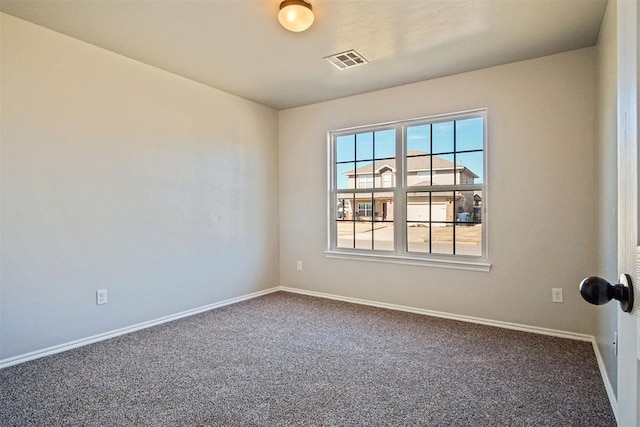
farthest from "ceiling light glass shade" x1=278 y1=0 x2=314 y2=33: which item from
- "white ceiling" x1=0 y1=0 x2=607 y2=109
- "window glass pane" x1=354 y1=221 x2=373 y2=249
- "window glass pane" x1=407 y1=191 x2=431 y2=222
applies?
"window glass pane" x1=354 y1=221 x2=373 y2=249

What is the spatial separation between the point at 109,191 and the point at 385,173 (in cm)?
277

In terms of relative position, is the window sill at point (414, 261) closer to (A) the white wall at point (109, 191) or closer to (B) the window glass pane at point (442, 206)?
(B) the window glass pane at point (442, 206)

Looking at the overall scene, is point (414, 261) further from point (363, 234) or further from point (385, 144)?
point (385, 144)

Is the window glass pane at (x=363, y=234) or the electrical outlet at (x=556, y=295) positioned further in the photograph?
the window glass pane at (x=363, y=234)

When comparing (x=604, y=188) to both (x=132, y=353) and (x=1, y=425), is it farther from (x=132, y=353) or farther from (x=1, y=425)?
(x=1, y=425)

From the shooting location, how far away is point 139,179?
3303 mm

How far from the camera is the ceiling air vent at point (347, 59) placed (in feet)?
10.2

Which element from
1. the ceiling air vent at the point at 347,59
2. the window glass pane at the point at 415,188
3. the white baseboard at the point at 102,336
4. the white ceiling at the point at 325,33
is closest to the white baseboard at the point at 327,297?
the white baseboard at the point at 102,336

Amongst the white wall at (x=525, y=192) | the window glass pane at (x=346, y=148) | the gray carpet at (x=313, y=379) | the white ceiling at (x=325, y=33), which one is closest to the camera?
the gray carpet at (x=313, y=379)

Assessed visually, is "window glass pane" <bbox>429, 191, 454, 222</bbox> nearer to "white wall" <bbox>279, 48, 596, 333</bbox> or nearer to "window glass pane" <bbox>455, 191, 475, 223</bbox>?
"window glass pane" <bbox>455, 191, 475, 223</bbox>

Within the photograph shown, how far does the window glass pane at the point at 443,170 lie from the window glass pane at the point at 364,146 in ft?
2.55

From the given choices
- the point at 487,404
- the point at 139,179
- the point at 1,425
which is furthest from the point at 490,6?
the point at 1,425

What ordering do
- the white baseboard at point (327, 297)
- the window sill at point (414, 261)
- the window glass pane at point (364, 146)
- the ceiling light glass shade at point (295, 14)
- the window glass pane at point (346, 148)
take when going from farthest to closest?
1. the window glass pane at point (346, 148)
2. the window glass pane at point (364, 146)
3. the window sill at point (414, 261)
4. the white baseboard at point (327, 297)
5. the ceiling light glass shade at point (295, 14)

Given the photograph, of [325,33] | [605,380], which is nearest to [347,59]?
[325,33]
